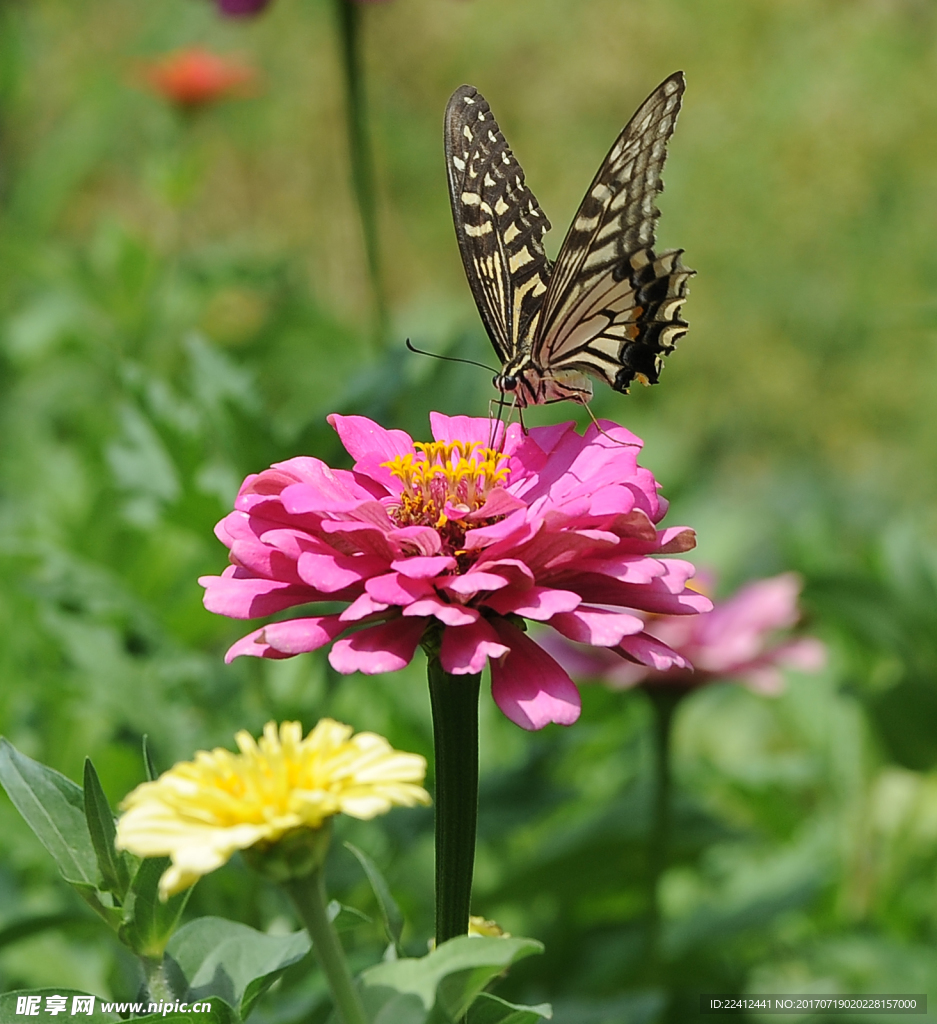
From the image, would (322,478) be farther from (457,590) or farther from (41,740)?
(41,740)

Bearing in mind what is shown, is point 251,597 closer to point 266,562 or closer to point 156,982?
point 266,562

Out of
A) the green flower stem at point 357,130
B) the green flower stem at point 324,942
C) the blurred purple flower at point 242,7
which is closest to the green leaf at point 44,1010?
the green flower stem at point 324,942

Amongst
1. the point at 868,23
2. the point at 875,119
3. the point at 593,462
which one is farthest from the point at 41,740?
the point at 868,23

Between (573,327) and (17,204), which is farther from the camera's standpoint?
(17,204)

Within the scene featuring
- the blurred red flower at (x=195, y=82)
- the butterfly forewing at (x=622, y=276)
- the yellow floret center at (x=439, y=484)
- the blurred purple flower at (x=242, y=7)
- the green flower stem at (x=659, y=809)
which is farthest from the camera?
the blurred red flower at (x=195, y=82)

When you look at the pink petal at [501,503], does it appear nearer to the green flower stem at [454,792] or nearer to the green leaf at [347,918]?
the green flower stem at [454,792]

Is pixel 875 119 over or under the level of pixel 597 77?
under
